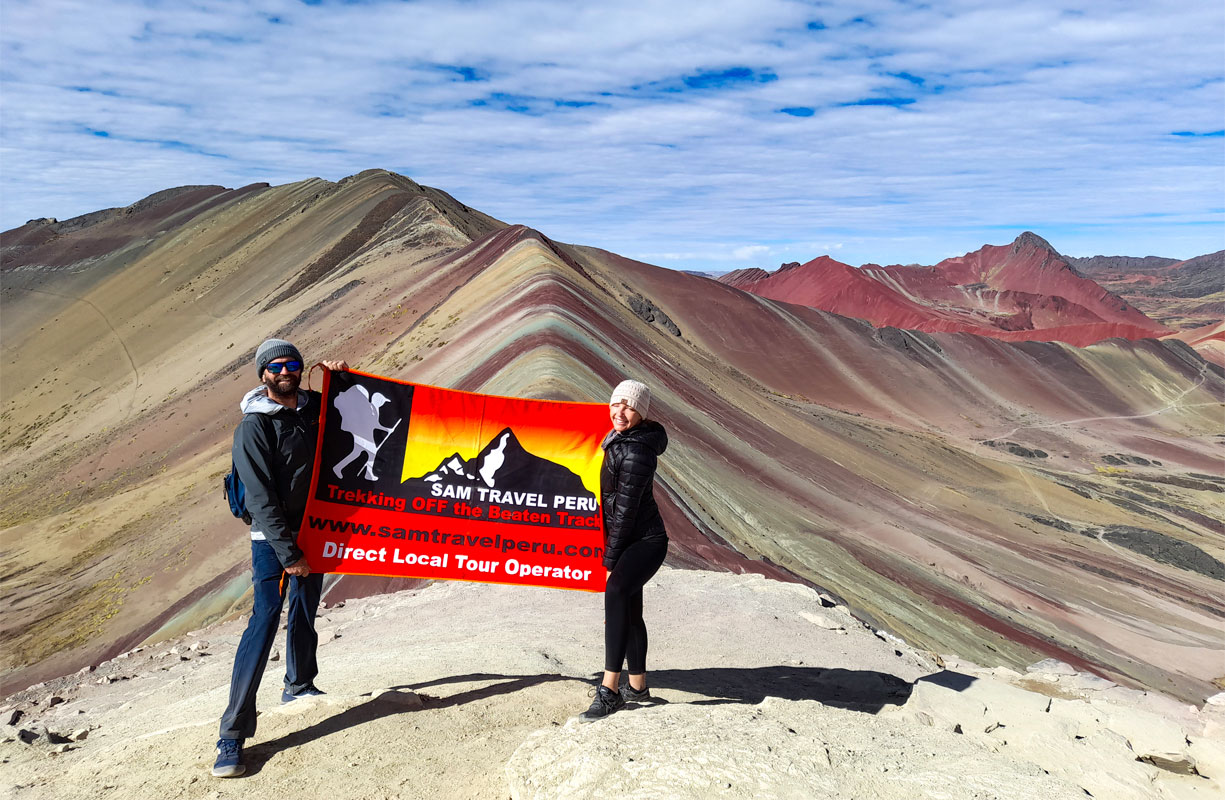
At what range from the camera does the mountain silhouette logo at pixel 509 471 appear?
502 centimetres

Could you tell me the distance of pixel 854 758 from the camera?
10.6 ft

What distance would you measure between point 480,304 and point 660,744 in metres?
21.3

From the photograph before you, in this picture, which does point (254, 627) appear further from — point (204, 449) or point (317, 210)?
point (317, 210)

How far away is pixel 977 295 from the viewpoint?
105250 mm

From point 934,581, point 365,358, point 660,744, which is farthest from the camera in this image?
point 365,358

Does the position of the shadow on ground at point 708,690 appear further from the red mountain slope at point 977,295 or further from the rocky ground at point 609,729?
the red mountain slope at point 977,295

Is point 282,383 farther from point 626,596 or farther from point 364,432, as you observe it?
point 626,596

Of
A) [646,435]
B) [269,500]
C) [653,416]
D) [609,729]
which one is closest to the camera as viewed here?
[609,729]

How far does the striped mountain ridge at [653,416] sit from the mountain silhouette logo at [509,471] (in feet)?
14.4

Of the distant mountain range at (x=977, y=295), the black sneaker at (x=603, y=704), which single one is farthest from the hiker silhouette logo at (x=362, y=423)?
the distant mountain range at (x=977, y=295)

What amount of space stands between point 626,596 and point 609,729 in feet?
2.62

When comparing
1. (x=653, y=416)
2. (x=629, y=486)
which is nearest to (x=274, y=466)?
(x=629, y=486)

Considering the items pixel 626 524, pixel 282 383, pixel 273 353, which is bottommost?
pixel 626 524

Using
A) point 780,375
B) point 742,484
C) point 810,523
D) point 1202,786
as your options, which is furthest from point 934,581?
point 780,375
